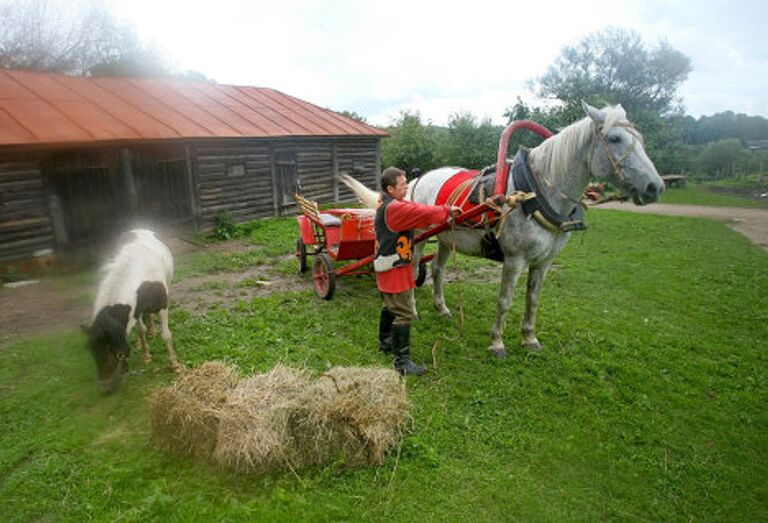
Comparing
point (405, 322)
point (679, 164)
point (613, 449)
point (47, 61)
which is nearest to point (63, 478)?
point (405, 322)

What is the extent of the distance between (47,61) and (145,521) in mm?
29961

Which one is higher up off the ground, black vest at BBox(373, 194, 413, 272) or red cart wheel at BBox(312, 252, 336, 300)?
black vest at BBox(373, 194, 413, 272)

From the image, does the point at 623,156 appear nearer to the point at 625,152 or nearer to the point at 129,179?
the point at 625,152

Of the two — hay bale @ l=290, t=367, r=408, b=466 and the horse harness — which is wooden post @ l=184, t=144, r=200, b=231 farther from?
hay bale @ l=290, t=367, r=408, b=466

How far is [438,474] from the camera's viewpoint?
3428 millimetres

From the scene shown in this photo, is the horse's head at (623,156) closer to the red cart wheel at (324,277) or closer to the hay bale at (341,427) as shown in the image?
the hay bale at (341,427)

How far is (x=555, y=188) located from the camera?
4793 millimetres

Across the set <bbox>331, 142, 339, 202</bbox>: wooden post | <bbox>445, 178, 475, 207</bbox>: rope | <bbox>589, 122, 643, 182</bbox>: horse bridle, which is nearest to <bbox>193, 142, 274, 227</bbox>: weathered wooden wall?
<bbox>331, 142, 339, 202</bbox>: wooden post

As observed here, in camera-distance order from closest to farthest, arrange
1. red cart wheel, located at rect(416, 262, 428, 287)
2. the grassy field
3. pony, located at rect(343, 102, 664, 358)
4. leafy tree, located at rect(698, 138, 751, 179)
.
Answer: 1. the grassy field
2. pony, located at rect(343, 102, 664, 358)
3. red cart wheel, located at rect(416, 262, 428, 287)
4. leafy tree, located at rect(698, 138, 751, 179)

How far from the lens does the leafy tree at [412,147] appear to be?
84.6 ft

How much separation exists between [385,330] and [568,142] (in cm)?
281

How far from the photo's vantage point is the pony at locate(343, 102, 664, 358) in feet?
14.2

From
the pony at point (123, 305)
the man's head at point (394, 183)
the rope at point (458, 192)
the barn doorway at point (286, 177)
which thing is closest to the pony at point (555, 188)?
the rope at point (458, 192)

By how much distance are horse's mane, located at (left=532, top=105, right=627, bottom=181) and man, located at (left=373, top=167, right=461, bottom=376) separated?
4.30 ft
